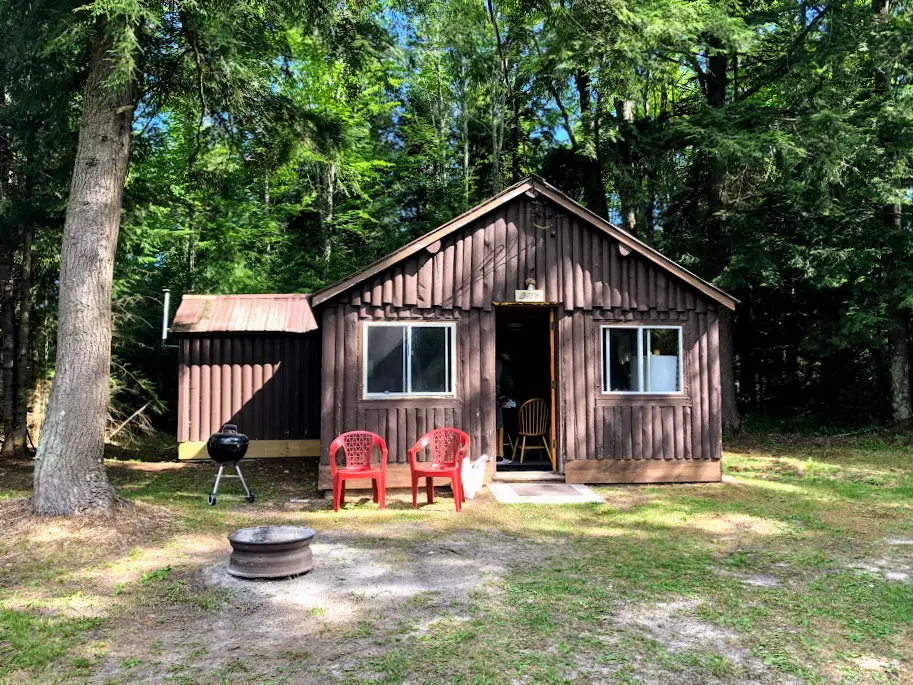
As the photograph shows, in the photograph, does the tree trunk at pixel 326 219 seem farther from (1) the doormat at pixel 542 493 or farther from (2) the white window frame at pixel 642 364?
(1) the doormat at pixel 542 493

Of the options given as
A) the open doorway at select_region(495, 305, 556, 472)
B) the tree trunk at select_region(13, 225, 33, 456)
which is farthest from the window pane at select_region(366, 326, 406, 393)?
the tree trunk at select_region(13, 225, 33, 456)

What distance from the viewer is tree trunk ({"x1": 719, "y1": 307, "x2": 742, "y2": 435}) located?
1469 centimetres

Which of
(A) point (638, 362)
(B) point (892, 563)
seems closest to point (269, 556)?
(B) point (892, 563)

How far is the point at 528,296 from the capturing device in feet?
31.3

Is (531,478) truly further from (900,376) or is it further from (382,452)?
(900,376)

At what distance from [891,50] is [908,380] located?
690 cm

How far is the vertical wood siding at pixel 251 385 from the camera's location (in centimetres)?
1281

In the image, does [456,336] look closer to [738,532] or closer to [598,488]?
[598,488]

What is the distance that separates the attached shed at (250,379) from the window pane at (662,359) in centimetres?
653

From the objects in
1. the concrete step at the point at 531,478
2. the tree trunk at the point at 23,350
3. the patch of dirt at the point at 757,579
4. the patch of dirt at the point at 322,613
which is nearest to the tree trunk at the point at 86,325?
the patch of dirt at the point at 322,613

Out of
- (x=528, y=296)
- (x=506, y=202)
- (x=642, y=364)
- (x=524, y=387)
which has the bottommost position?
(x=524, y=387)

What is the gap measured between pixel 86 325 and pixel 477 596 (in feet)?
15.8

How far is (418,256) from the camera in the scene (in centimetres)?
934

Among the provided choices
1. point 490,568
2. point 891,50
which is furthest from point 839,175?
point 490,568
